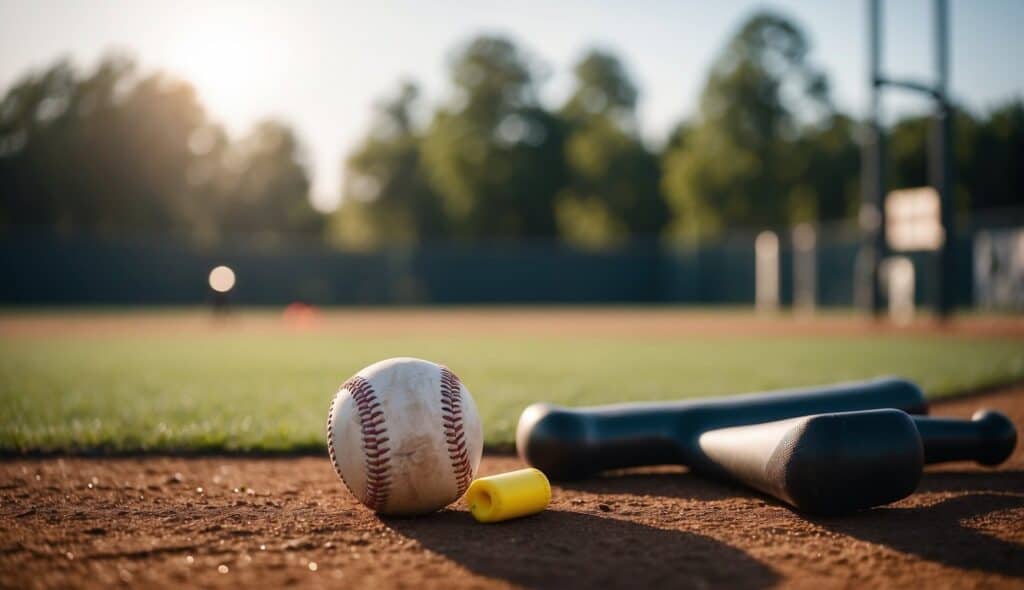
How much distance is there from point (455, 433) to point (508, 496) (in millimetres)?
305

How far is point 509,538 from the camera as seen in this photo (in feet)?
9.16

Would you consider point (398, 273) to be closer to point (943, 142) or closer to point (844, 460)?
point (943, 142)

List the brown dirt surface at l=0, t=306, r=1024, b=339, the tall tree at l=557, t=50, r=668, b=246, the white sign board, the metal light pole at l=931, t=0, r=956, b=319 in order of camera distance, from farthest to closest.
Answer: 1. the tall tree at l=557, t=50, r=668, b=246
2. the white sign board
3. the brown dirt surface at l=0, t=306, r=1024, b=339
4. the metal light pole at l=931, t=0, r=956, b=319

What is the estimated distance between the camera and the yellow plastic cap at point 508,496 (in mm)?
2949

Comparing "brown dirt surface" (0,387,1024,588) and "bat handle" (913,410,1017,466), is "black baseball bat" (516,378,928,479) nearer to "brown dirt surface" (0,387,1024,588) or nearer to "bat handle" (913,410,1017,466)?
"brown dirt surface" (0,387,1024,588)

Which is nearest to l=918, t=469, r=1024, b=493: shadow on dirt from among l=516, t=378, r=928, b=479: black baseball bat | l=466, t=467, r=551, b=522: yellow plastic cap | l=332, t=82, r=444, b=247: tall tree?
l=516, t=378, r=928, b=479: black baseball bat

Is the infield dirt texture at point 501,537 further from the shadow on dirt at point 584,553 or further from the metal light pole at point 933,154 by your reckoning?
the metal light pole at point 933,154

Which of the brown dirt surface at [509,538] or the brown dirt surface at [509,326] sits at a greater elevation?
the brown dirt surface at [509,538]

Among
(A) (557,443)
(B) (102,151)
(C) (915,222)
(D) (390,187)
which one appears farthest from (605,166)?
(A) (557,443)

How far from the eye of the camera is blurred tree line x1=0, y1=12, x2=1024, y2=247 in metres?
38.1

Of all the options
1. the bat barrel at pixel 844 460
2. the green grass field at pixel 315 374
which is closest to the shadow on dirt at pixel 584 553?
the bat barrel at pixel 844 460

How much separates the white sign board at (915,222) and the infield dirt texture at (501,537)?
12795 mm

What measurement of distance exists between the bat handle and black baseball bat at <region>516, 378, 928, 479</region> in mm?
295

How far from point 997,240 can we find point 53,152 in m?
40.2
